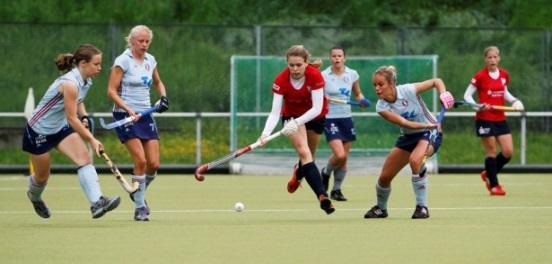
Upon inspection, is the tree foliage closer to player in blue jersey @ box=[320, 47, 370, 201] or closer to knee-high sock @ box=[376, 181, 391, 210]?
player in blue jersey @ box=[320, 47, 370, 201]

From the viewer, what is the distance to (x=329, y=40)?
23.7 metres

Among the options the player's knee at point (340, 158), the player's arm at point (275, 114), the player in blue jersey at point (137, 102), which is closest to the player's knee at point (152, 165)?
the player in blue jersey at point (137, 102)

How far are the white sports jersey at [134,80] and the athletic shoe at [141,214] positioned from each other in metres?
0.84

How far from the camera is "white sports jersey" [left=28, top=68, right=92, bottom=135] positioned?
11.1 metres

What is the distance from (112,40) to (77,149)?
11.9 m

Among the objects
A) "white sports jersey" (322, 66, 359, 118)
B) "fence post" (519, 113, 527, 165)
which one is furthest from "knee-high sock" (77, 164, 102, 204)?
"fence post" (519, 113, 527, 165)

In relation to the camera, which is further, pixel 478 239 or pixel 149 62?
pixel 149 62

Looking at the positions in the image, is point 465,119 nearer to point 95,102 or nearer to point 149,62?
point 95,102

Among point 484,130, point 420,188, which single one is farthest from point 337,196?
point 420,188

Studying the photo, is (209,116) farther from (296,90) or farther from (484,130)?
(296,90)

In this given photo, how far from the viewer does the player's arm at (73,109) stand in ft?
35.7

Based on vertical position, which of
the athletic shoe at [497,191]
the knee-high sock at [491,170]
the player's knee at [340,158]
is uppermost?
the player's knee at [340,158]

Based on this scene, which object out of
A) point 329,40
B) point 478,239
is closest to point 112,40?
point 329,40

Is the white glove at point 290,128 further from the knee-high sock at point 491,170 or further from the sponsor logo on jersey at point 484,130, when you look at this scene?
the sponsor logo on jersey at point 484,130
